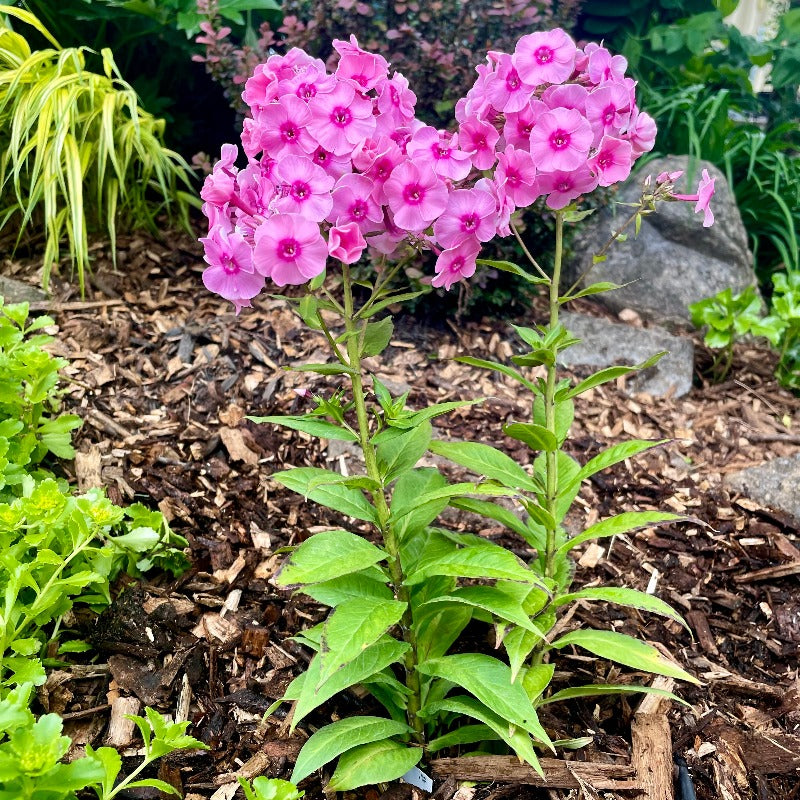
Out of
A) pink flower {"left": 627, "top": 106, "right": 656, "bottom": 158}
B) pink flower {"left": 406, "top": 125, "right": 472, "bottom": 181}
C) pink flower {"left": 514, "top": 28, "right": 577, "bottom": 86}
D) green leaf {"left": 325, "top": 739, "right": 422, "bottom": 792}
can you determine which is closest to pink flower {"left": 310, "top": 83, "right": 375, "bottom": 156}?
pink flower {"left": 406, "top": 125, "right": 472, "bottom": 181}

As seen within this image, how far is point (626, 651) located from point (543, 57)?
51.0 inches

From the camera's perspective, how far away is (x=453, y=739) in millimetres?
1847

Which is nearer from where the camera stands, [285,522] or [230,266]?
[230,266]

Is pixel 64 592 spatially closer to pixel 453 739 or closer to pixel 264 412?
pixel 453 739

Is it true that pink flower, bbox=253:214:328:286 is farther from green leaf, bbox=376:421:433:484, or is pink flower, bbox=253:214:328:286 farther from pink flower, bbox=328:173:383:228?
green leaf, bbox=376:421:433:484

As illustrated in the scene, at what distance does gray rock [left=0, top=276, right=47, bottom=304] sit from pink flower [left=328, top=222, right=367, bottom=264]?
2509 mm

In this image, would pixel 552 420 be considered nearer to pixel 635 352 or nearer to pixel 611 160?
pixel 611 160

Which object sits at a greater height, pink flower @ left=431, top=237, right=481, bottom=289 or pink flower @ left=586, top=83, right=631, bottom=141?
pink flower @ left=586, top=83, right=631, bottom=141

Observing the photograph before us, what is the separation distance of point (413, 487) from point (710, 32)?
187 inches

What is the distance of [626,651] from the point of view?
1758 mm

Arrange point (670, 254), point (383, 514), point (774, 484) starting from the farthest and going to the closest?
point (670, 254) → point (774, 484) → point (383, 514)

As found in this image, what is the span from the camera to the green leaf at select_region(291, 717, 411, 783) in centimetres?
165

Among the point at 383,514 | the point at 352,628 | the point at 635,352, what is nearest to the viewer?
the point at 352,628

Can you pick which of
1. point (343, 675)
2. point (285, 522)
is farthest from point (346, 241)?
point (285, 522)
